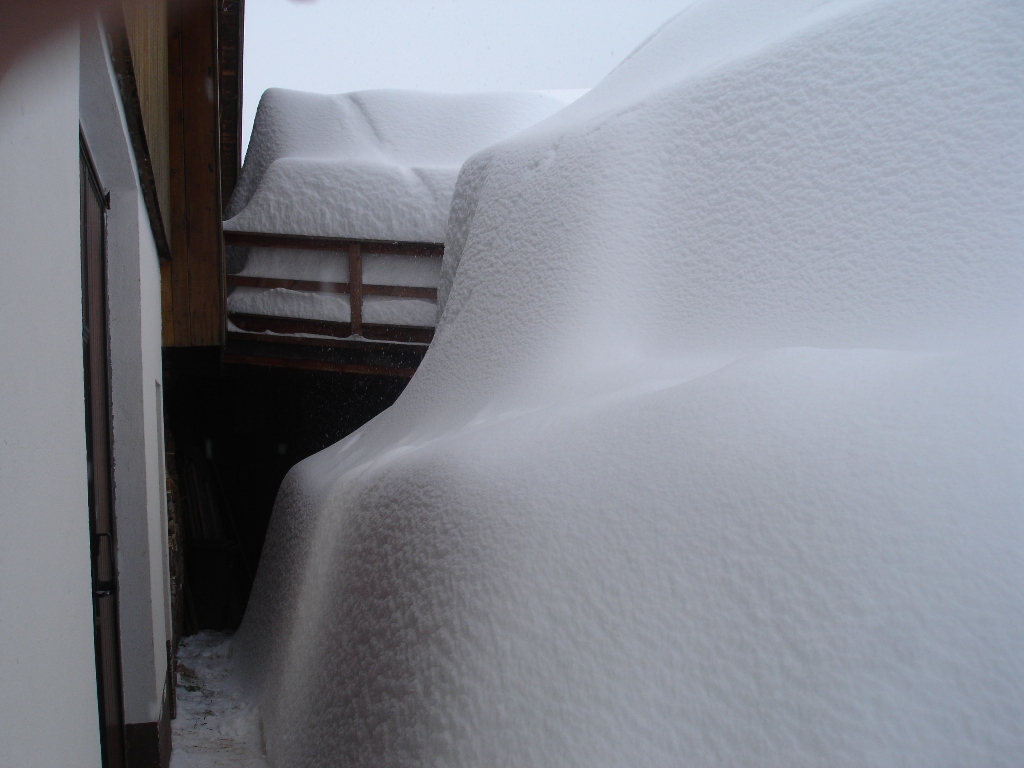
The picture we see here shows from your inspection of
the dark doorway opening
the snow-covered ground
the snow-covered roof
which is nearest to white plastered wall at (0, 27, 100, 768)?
the snow-covered ground

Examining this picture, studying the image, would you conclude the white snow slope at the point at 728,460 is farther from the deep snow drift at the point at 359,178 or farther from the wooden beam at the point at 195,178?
the deep snow drift at the point at 359,178

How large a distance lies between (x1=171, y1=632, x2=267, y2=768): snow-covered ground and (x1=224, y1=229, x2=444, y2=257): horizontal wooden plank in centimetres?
338

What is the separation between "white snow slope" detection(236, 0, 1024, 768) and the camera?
1.08 metres

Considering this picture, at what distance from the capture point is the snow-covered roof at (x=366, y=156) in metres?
6.98

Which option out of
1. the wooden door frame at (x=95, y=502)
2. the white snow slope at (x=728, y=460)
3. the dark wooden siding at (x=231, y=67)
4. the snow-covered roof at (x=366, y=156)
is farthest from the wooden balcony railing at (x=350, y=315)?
the wooden door frame at (x=95, y=502)

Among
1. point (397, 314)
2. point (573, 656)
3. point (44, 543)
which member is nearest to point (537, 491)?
point (573, 656)

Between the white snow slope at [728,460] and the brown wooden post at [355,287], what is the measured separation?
337 centimetres

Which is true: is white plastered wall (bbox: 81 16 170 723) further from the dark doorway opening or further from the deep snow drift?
the dark doorway opening

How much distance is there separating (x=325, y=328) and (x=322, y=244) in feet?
2.36

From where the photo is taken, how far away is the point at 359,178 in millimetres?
7234

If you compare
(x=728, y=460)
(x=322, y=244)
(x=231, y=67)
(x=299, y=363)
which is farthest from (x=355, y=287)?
(x=728, y=460)

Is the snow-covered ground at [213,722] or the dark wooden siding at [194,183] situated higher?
the dark wooden siding at [194,183]

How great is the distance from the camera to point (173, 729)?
3271 millimetres

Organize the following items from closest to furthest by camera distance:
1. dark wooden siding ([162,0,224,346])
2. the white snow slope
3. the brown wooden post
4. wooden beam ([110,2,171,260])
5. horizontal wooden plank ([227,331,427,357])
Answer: the white snow slope → wooden beam ([110,2,171,260]) → dark wooden siding ([162,0,224,346]) → horizontal wooden plank ([227,331,427,357]) → the brown wooden post
